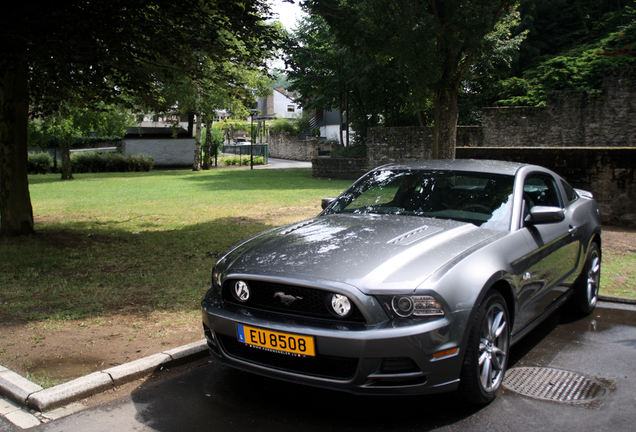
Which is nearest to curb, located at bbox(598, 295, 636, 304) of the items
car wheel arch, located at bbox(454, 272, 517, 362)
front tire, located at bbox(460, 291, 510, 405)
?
car wheel arch, located at bbox(454, 272, 517, 362)

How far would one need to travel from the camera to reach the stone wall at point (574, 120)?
66.4 ft

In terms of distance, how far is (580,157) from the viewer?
11.0 metres

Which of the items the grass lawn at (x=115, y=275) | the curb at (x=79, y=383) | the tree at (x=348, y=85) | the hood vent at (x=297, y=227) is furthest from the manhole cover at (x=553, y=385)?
the tree at (x=348, y=85)

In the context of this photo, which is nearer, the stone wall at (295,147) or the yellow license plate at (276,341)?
the yellow license plate at (276,341)

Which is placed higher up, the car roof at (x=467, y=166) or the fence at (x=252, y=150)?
the car roof at (x=467, y=166)

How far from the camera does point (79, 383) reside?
388cm

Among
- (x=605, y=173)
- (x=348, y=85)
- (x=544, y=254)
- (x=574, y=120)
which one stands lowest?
(x=544, y=254)

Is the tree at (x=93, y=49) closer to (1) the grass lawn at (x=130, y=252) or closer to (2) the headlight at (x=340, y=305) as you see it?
(1) the grass lawn at (x=130, y=252)

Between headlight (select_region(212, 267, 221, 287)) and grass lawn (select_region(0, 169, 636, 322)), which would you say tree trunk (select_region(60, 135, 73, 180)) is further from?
headlight (select_region(212, 267, 221, 287))

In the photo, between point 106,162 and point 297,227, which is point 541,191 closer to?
point 297,227

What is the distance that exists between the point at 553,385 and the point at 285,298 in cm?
203

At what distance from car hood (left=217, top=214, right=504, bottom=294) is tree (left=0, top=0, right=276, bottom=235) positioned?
207 inches

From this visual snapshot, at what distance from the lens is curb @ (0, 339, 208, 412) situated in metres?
3.69

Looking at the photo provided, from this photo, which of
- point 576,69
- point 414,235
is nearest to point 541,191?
point 414,235
